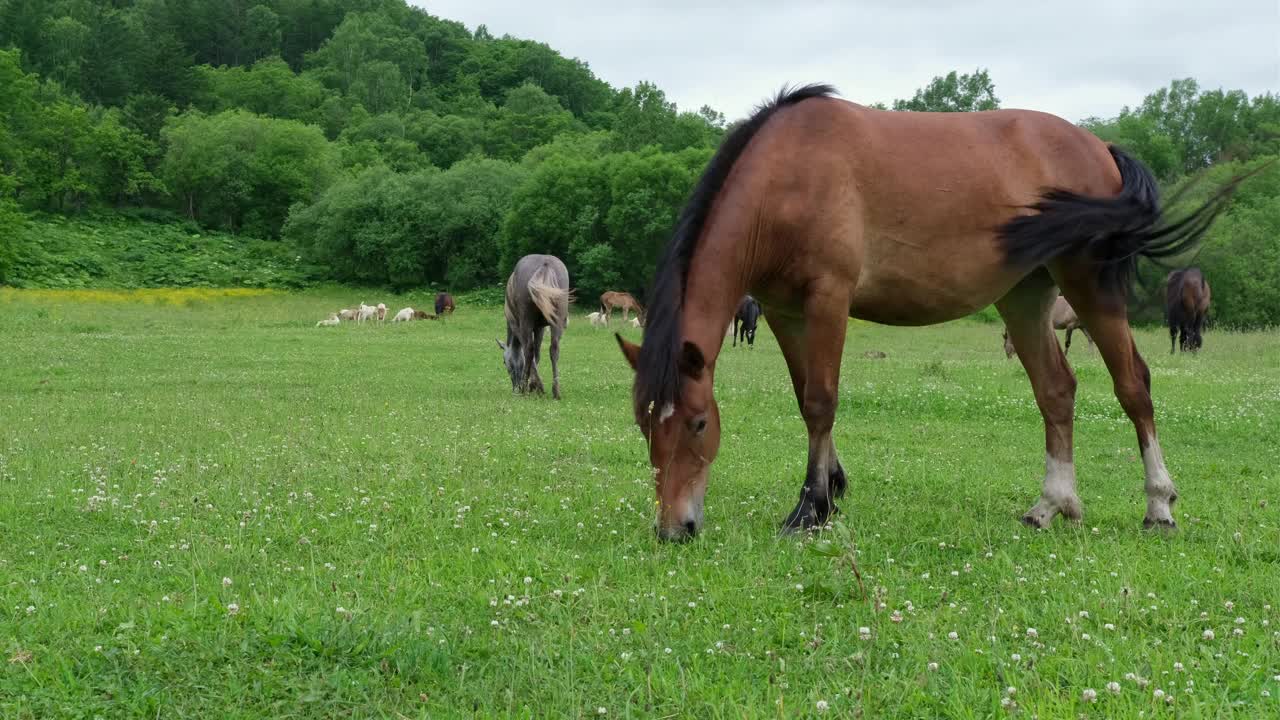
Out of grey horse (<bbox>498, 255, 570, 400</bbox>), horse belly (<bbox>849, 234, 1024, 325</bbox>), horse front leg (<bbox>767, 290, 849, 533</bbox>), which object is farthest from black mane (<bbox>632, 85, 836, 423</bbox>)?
grey horse (<bbox>498, 255, 570, 400</bbox>)

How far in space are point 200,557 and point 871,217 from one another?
4446mm

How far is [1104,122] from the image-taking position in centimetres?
7356

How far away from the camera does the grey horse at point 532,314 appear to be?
1560 cm

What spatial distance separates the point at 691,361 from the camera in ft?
18.4

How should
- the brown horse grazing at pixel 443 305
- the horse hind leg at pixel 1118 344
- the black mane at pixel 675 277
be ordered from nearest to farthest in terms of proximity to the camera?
the black mane at pixel 675 277 < the horse hind leg at pixel 1118 344 < the brown horse grazing at pixel 443 305

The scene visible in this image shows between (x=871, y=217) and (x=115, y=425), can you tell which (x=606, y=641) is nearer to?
(x=871, y=217)

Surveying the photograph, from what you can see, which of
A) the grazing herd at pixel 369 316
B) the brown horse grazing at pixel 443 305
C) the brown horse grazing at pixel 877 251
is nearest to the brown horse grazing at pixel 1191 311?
the brown horse grazing at pixel 877 251

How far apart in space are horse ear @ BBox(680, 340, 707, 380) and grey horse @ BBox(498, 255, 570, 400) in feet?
32.8

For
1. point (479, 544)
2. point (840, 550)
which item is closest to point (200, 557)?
point (479, 544)

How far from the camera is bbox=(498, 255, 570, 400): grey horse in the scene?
15602 mm

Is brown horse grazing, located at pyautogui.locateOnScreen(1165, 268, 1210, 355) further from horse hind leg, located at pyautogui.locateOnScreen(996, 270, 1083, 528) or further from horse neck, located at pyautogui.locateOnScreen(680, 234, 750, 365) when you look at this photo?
horse neck, located at pyautogui.locateOnScreen(680, 234, 750, 365)

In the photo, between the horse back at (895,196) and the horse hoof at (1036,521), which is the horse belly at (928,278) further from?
the horse hoof at (1036,521)

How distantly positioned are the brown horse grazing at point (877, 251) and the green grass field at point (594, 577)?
58 centimetres

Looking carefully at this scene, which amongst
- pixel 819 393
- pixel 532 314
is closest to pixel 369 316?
pixel 532 314
